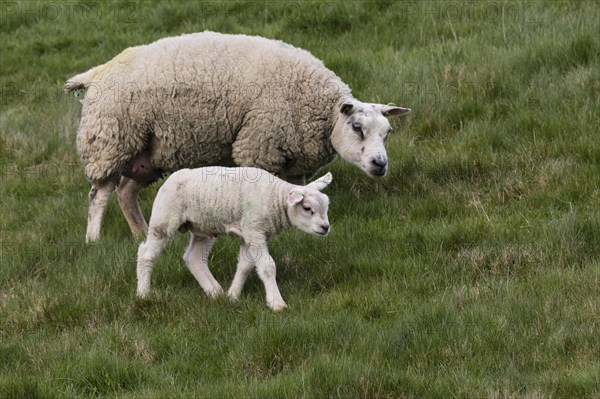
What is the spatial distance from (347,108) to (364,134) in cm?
25

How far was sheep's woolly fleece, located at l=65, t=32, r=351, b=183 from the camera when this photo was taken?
8219 millimetres

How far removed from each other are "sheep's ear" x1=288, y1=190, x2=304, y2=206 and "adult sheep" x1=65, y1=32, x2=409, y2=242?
4.98 feet

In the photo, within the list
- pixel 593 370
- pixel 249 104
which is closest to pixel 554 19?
pixel 249 104

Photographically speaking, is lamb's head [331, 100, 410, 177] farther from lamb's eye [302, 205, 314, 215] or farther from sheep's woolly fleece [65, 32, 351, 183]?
lamb's eye [302, 205, 314, 215]

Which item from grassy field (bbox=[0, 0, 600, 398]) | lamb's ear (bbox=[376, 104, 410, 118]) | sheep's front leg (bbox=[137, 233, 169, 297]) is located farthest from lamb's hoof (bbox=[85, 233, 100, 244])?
lamb's ear (bbox=[376, 104, 410, 118])

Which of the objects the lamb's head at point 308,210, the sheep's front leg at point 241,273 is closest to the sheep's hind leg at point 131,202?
the sheep's front leg at point 241,273

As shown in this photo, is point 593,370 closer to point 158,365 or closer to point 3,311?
point 158,365

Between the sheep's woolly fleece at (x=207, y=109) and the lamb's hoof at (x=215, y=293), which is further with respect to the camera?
the sheep's woolly fleece at (x=207, y=109)

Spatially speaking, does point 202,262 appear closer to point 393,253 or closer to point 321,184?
point 321,184

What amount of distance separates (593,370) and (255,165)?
375 cm

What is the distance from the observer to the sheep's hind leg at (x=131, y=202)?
880cm

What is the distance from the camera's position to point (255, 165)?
820cm

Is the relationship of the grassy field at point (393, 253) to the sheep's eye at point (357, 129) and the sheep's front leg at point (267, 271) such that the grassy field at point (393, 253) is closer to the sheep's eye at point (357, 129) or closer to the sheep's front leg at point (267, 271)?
the sheep's front leg at point (267, 271)

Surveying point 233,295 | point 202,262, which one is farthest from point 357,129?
point 233,295
